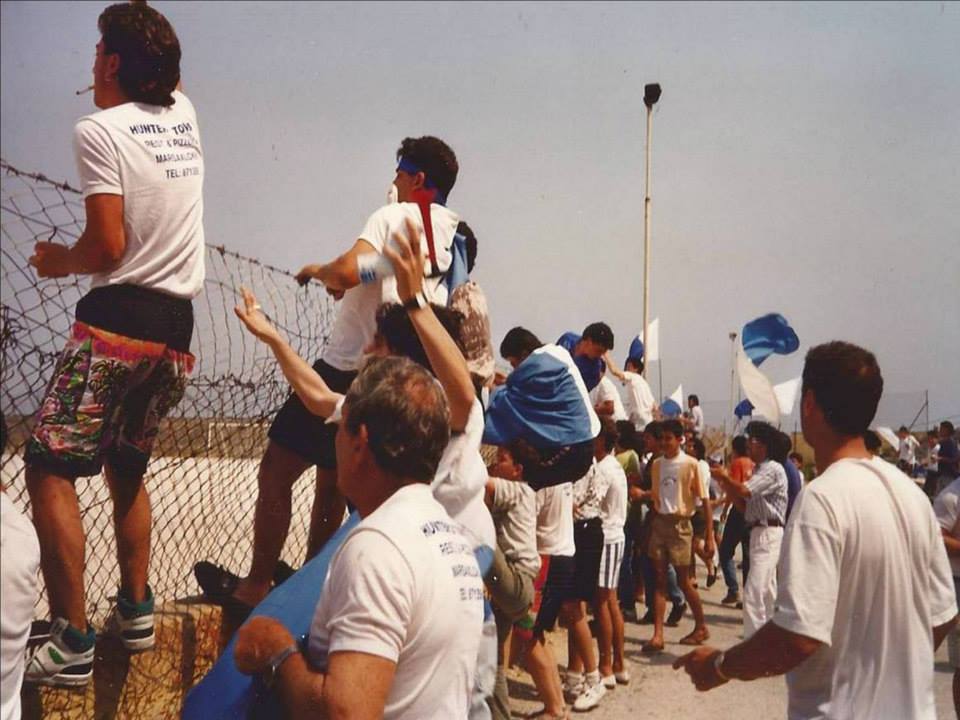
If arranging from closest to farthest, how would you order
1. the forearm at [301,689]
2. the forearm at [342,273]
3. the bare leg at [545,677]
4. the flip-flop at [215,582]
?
the forearm at [301,689] → the forearm at [342,273] → the flip-flop at [215,582] → the bare leg at [545,677]

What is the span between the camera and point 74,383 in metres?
2.77

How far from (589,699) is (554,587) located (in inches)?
42.6

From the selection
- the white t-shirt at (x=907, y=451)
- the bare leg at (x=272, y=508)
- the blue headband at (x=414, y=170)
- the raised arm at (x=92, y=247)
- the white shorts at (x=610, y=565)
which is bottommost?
the white t-shirt at (x=907, y=451)

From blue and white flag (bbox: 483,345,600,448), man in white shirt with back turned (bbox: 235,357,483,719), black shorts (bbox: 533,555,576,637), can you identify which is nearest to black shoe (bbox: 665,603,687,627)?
black shorts (bbox: 533,555,576,637)

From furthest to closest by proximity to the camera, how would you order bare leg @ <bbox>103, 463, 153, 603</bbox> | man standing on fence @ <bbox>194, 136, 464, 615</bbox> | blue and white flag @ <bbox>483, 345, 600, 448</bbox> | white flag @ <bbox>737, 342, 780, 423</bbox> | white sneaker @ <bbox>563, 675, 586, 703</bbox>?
white flag @ <bbox>737, 342, 780, 423</bbox>
white sneaker @ <bbox>563, 675, 586, 703</bbox>
blue and white flag @ <bbox>483, 345, 600, 448</bbox>
man standing on fence @ <bbox>194, 136, 464, 615</bbox>
bare leg @ <bbox>103, 463, 153, 603</bbox>

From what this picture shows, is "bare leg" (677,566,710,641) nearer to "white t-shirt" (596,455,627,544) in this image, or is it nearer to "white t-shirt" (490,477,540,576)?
"white t-shirt" (596,455,627,544)

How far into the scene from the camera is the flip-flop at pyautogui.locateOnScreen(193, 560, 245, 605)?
3623 mm

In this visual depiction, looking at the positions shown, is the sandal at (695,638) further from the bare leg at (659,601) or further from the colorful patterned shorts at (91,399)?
the colorful patterned shorts at (91,399)

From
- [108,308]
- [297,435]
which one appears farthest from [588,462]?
[108,308]

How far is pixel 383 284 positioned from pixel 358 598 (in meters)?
1.59

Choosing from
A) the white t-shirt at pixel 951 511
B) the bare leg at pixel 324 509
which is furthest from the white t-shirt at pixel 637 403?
the bare leg at pixel 324 509

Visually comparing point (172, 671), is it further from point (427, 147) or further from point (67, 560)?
point (427, 147)

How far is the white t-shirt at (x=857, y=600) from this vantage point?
242 cm

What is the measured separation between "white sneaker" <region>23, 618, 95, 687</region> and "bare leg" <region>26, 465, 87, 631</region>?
0.05m
